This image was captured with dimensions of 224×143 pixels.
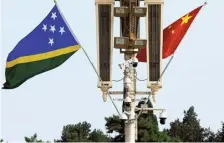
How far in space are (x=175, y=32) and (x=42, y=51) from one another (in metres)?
4.41

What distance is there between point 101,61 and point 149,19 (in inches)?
81.1

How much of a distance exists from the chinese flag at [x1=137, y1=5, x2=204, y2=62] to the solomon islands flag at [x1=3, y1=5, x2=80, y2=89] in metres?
2.79

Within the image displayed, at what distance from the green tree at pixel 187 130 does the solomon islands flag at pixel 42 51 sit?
55716 mm

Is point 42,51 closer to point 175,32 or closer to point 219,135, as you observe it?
point 175,32

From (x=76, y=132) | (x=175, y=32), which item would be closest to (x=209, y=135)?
(x=76, y=132)

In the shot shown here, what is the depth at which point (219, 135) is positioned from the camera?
7731 centimetres

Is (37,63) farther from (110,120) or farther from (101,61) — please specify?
(110,120)

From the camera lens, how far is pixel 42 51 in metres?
25.8

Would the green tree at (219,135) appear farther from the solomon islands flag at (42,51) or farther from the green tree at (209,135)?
the solomon islands flag at (42,51)

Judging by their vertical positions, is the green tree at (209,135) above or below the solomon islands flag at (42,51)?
above

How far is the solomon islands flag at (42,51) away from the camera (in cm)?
2570

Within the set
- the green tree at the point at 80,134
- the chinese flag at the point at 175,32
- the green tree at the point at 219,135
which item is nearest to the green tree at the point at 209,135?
the green tree at the point at 219,135

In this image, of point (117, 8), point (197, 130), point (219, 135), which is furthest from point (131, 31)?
point (197, 130)

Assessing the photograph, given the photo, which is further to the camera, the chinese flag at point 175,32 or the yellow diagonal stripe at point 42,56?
the chinese flag at point 175,32
